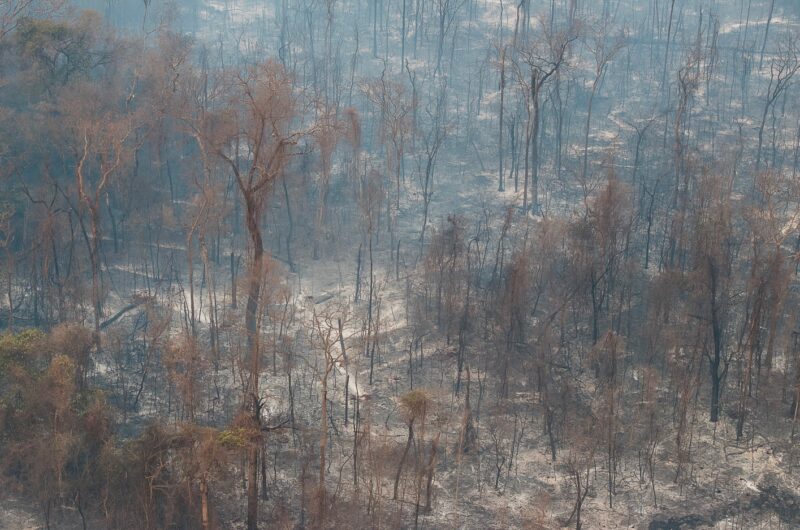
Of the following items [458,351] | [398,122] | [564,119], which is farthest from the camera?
[564,119]

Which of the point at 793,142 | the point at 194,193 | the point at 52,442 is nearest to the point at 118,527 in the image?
the point at 52,442

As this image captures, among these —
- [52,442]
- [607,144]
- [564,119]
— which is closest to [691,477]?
[52,442]

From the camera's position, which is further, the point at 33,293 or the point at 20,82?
the point at 20,82

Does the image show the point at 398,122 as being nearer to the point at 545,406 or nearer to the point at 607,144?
the point at 607,144

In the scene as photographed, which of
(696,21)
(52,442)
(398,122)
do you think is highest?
(696,21)

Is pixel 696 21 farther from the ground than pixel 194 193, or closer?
farther from the ground

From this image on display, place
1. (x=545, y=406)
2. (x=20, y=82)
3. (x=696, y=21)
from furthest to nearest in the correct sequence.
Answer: (x=696, y=21) < (x=20, y=82) < (x=545, y=406)

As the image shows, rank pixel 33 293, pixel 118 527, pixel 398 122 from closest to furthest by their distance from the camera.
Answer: pixel 118 527
pixel 33 293
pixel 398 122

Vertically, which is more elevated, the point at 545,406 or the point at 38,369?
the point at 38,369

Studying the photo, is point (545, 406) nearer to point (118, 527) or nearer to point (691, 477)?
point (691, 477)

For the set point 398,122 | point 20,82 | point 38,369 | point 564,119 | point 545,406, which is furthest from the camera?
point 564,119
